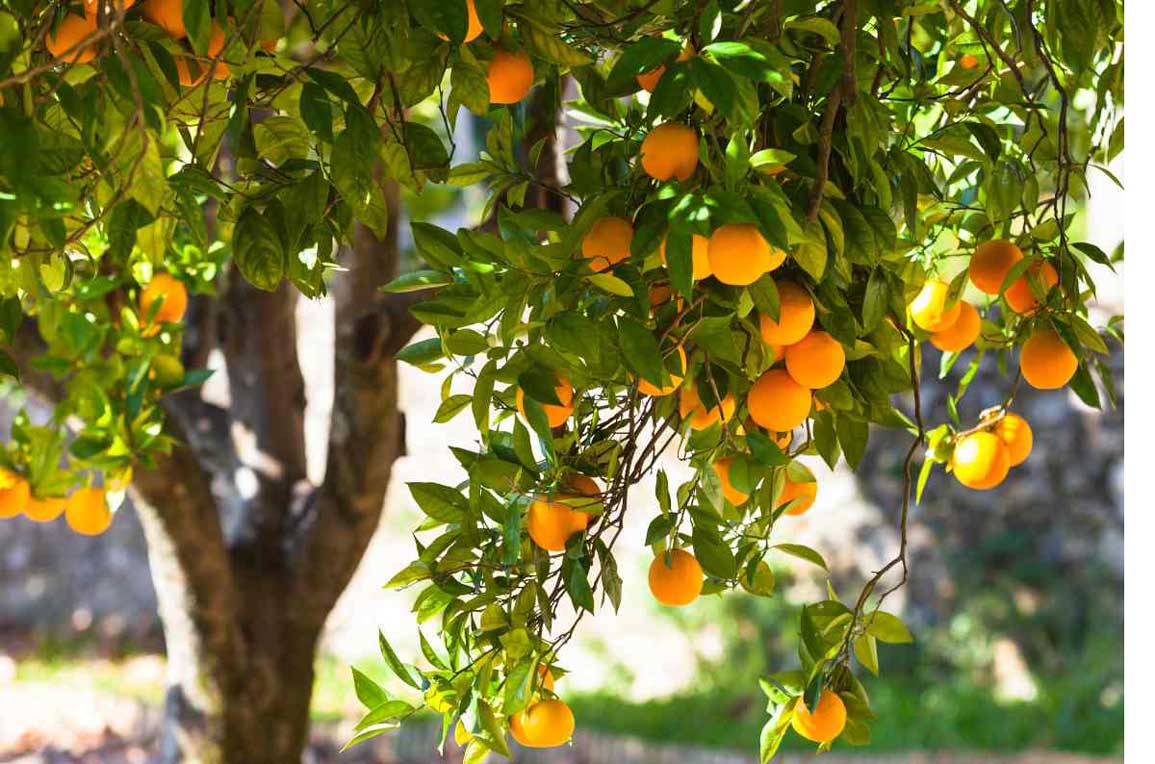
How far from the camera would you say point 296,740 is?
6.05 ft

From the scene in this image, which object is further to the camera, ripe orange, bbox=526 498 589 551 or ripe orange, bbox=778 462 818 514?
ripe orange, bbox=778 462 818 514

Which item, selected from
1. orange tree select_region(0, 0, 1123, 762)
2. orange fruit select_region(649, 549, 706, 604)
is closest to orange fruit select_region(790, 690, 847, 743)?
orange tree select_region(0, 0, 1123, 762)

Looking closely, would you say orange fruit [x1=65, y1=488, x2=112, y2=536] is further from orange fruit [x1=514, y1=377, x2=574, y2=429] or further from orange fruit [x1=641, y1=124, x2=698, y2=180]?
orange fruit [x1=641, y1=124, x2=698, y2=180]

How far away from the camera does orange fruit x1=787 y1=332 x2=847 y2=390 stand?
74cm

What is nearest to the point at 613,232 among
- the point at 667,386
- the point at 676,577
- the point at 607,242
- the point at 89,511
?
the point at 607,242

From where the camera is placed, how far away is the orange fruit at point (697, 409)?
80 centimetres

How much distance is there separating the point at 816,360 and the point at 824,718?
25 centimetres

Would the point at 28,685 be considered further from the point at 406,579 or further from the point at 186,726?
the point at 406,579

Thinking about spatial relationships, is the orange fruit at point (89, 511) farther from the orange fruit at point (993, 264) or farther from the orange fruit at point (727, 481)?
the orange fruit at point (993, 264)

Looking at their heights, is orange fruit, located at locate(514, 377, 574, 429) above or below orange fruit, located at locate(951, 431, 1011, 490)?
above

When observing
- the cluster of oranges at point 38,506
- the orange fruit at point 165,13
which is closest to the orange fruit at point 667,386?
the orange fruit at point 165,13

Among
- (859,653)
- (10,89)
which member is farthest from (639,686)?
(10,89)

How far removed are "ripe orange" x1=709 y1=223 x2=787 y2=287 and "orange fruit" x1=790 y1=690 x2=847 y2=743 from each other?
330 millimetres

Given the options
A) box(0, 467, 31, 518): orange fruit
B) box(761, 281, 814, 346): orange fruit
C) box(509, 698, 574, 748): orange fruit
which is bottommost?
box(0, 467, 31, 518): orange fruit
